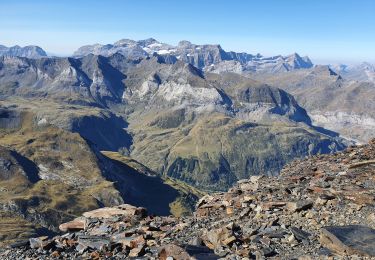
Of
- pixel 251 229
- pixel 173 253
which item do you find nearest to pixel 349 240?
pixel 251 229

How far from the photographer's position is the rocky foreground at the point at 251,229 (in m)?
32.7

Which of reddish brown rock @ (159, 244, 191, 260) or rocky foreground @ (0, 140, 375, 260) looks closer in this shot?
reddish brown rock @ (159, 244, 191, 260)

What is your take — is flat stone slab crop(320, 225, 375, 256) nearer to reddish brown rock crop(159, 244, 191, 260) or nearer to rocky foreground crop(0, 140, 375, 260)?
rocky foreground crop(0, 140, 375, 260)

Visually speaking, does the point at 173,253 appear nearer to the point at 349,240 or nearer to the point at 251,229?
the point at 251,229

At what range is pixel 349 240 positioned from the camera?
32531 mm

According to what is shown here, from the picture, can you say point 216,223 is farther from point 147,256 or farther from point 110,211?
point 110,211

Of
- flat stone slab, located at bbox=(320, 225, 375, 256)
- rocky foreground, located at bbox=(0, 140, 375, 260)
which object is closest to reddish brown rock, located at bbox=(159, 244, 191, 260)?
rocky foreground, located at bbox=(0, 140, 375, 260)

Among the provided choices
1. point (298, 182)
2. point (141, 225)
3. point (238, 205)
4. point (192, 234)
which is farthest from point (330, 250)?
point (298, 182)

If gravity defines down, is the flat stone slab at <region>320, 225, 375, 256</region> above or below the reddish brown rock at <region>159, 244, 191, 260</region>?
above

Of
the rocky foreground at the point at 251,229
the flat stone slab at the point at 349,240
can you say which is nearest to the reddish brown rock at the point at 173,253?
the rocky foreground at the point at 251,229

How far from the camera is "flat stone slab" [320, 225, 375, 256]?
31688mm

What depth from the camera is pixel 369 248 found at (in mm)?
31703

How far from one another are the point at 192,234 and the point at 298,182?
749 inches

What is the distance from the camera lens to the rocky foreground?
32688 mm
